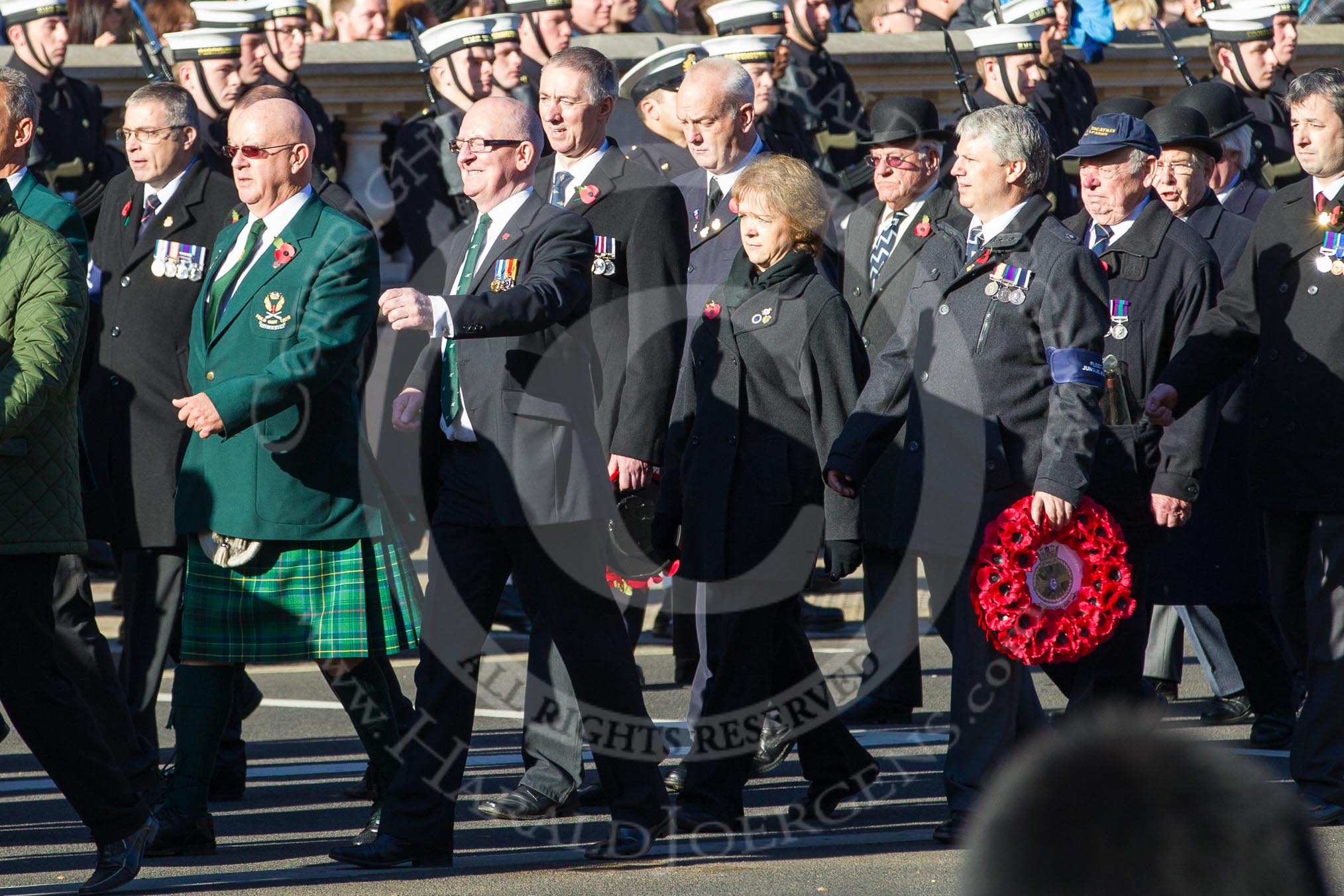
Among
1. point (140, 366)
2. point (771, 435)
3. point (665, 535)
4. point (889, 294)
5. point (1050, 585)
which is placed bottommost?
point (1050, 585)

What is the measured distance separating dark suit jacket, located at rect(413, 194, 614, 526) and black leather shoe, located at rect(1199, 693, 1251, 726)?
2958 millimetres

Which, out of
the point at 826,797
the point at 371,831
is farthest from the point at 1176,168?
the point at 371,831

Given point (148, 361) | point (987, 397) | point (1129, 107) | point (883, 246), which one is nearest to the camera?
point (987, 397)

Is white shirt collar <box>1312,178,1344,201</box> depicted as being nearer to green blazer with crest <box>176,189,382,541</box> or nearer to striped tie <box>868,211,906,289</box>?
striped tie <box>868,211,906,289</box>

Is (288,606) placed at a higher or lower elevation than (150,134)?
lower

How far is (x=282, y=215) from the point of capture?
5230 mm

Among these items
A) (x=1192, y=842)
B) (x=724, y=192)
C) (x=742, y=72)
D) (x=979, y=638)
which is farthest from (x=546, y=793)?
(x=1192, y=842)

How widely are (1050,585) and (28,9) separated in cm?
588

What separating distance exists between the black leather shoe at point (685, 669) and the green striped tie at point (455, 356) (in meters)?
2.86

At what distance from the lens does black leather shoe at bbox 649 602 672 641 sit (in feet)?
29.3

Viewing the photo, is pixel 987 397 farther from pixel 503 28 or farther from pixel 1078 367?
pixel 503 28

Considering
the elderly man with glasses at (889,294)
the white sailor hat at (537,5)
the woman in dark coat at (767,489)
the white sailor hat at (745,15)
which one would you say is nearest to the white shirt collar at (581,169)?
the woman in dark coat at (767,489)

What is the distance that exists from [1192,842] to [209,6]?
7.91m

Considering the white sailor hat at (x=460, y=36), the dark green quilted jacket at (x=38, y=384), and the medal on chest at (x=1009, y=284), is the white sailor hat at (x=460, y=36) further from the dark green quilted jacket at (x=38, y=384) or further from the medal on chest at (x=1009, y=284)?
the dark green quilted jacket at (x=38, y=384)
